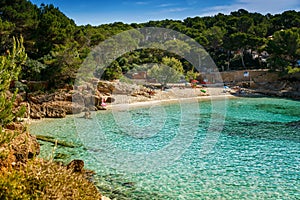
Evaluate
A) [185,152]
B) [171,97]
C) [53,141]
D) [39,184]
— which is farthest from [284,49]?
[39,184]

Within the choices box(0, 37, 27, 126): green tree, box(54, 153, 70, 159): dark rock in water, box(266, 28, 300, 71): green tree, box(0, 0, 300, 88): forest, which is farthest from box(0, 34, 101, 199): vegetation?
box(266, 28, 300, 71): green tree

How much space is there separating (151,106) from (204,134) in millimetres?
14390

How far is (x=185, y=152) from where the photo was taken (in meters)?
16.9

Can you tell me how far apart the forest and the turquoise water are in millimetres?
5491

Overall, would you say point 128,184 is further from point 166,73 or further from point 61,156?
point 166,73

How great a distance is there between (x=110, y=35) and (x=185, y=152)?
113 feet

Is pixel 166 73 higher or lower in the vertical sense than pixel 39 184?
higher

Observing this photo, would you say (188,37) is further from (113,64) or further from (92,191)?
(92,191)

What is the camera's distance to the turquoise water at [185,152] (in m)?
11.6

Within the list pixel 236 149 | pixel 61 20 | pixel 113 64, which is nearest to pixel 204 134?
pixel 236 149

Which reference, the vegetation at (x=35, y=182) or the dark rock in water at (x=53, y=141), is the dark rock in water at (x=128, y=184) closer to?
the vegetation at (x=35, y=182)

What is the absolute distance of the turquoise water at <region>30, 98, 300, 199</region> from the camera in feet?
38.0

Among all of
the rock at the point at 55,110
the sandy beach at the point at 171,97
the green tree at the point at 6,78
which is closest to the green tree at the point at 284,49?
the sandy beach at the point at 171,97

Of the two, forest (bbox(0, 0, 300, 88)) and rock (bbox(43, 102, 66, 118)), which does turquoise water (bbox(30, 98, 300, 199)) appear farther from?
forest (bbox(0, 0, 300, 88))
